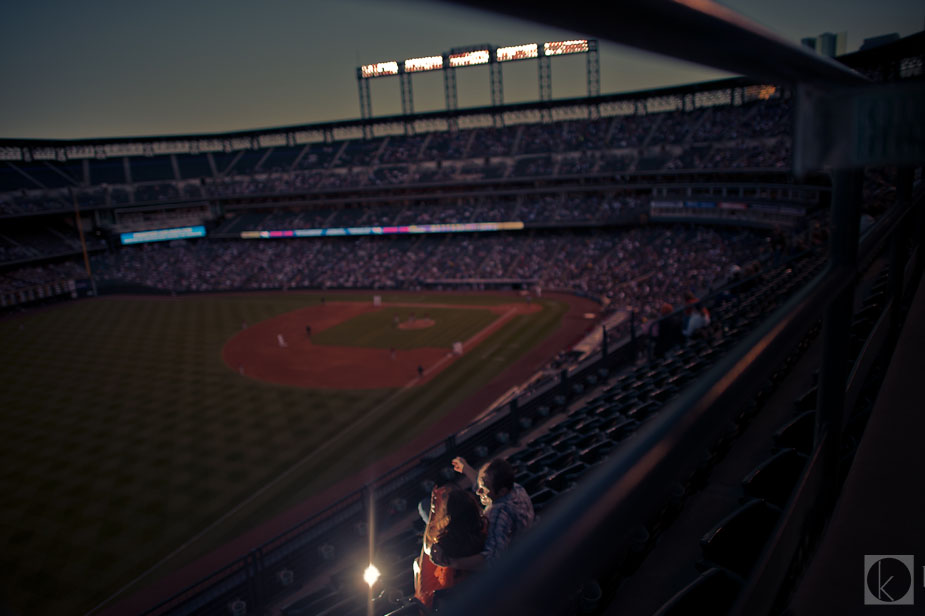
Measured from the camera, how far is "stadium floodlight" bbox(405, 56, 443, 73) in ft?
221

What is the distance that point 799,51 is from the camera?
3.85 ft

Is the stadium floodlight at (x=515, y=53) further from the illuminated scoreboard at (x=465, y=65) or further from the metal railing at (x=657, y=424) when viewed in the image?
the metal railing at (x=657, y=424)

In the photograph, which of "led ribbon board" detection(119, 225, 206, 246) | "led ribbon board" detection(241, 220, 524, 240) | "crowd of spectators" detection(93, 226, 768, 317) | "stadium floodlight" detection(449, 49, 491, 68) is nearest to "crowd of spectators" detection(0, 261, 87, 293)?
"crowd of spectators" detection(93, 226, 768, 317)

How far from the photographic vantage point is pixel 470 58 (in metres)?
65.9

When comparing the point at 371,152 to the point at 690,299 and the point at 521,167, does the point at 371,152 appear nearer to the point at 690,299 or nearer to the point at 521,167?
the point at 521,167

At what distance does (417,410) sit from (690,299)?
12.0 meters

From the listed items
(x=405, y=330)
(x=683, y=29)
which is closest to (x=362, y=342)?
(x=405, y=330)

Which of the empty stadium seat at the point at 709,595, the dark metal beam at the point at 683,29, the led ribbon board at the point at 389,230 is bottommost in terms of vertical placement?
the led ribbon board at the point at 389,230

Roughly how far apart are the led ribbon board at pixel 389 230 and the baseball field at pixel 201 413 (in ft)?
49.4

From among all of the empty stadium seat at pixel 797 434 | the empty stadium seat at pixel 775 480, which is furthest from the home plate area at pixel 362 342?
the empty stadium seat at pixel 775 480

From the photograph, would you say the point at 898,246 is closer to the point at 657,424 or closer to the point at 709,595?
the point at 709,595

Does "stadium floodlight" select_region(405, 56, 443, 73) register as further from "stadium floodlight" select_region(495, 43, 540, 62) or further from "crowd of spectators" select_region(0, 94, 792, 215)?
"crowd of spectators" select_region(0, 94, 792, 215)

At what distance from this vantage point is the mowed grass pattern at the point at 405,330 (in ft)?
108

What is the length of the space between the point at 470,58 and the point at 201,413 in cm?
5554
